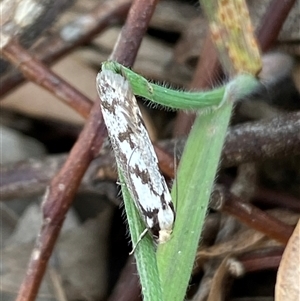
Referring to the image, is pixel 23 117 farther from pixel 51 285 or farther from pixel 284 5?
pixel 284 5

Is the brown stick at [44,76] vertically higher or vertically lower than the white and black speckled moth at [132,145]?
lower

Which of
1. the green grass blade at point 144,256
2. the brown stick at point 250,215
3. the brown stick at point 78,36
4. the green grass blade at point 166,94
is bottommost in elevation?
the brown stick at point 250,215

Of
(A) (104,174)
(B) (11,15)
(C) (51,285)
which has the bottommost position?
(C) (51,285)

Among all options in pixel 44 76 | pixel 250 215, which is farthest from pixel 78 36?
pixel 250 215

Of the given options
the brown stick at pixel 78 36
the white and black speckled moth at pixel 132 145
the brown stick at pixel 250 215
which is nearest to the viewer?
the white and black speckled moth at pixel 132 145

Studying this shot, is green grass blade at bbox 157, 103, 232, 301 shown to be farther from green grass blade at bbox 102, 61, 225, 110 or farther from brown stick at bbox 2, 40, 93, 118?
brown stick at bbox 2, 40, 93, 118

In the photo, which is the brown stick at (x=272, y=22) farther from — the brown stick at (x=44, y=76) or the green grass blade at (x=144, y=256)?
the green grass blade at (x=144, y=256)

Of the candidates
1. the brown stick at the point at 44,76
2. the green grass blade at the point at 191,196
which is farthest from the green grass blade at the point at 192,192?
the brown stick at the point at 44,76

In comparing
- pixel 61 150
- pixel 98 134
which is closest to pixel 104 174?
pixel 98 134
